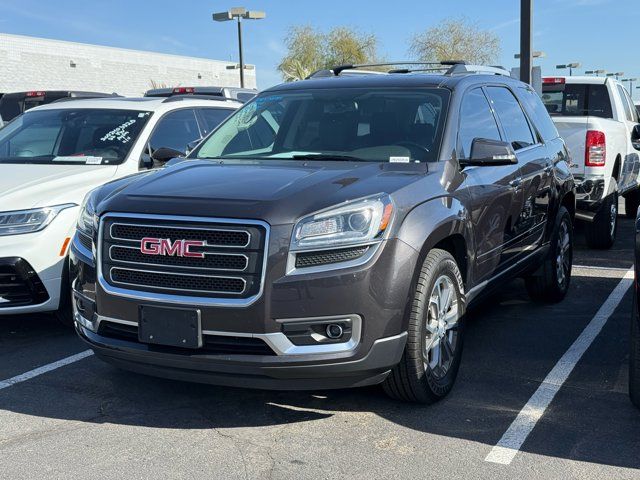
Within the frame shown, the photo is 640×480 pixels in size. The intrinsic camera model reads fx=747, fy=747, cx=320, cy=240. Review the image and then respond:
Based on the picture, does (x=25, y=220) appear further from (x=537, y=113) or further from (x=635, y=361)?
(x=537, y=113)

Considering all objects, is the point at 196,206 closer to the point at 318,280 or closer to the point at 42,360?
the point at 318,280

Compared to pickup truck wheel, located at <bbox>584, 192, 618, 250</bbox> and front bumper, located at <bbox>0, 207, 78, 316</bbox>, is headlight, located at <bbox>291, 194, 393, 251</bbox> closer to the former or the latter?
front bumper, located at <bbox>0, 207, 78, 316</bbox>

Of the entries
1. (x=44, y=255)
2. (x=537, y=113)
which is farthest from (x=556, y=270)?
(x=44, y=255)

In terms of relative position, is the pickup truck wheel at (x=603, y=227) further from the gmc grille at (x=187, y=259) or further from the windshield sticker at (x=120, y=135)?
the gmc grille at (x=187, y=259)

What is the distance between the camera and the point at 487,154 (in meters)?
4.46

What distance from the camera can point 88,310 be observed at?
13.0 ft

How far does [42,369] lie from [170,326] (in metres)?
1.72

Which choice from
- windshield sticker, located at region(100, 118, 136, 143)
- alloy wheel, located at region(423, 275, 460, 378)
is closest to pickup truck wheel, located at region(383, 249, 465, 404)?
alloy wheel, located at region(423, 275, 460, 378)

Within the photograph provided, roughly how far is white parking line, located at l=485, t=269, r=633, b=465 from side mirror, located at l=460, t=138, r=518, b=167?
1357 mm

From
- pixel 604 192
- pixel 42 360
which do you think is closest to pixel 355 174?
pixel 42 360

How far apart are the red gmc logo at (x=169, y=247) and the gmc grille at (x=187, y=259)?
0.5 inches

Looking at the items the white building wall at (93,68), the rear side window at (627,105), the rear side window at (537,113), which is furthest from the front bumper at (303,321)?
the white building wall at (93,68)

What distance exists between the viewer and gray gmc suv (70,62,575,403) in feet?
11.4

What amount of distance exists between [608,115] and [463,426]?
735cm
